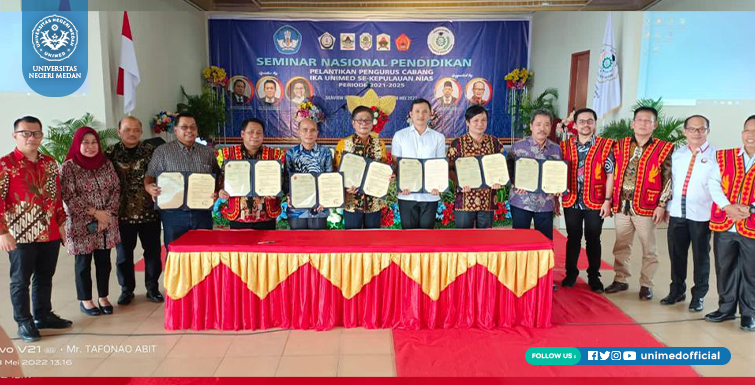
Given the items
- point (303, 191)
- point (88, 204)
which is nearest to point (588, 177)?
point (303, 191)

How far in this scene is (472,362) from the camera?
2557 millimetres

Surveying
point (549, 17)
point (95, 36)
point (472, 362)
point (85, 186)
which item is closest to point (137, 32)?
point (95, 36)

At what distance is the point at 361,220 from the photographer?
3.51 m

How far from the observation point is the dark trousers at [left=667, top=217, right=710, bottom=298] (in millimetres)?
3215

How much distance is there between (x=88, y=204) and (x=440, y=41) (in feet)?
24.8

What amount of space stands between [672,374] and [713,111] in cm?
439

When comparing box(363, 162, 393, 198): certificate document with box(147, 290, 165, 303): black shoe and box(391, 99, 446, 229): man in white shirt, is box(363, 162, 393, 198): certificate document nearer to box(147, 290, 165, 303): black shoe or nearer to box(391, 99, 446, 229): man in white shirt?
box(391, 99, 446, 229): man in white shirt

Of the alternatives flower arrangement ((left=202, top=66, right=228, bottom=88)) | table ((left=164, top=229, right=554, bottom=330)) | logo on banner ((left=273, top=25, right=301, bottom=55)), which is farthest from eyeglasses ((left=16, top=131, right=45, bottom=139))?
logo on banner ((left=273, top=25, right=301, bottom=55))

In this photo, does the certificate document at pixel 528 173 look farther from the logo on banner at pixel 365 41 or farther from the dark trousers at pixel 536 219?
the logo on banner at pixel 365 41

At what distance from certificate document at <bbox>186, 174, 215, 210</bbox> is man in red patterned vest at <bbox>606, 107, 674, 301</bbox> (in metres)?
2.85

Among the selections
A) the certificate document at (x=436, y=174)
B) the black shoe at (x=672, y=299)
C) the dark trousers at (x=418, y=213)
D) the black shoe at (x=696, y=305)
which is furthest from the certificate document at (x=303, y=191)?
the black shoe at (x=696, y=305)

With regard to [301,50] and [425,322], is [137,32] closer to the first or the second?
[301,50]

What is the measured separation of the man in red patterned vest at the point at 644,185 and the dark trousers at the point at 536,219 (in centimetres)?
48

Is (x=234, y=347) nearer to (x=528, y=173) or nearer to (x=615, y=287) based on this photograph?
(x=528, y=173)
